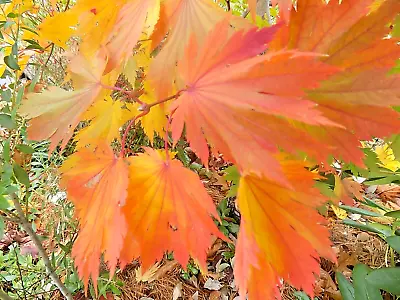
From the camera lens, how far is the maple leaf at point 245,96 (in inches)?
12.5

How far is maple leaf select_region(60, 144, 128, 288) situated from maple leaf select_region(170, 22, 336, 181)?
4.3 inches

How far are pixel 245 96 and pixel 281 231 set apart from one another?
0.56ft

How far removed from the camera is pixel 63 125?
460mm

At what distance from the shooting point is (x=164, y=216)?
448mm

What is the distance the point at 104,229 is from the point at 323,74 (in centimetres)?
28

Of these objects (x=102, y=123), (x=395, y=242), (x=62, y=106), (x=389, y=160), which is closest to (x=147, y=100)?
(x=102, y=123)

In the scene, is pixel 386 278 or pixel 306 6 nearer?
pixel 306 6

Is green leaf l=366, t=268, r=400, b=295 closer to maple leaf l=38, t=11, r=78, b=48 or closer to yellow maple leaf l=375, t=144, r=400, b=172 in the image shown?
yellow maple leaf l=375, t=144, r=400, b=172

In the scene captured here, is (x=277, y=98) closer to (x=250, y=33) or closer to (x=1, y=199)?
(x=250, y=33)

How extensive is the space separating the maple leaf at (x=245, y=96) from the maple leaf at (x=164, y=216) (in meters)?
0.09

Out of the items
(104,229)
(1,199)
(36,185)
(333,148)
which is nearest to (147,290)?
(36,185)

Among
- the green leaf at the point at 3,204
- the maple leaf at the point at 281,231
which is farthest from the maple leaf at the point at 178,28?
the green leaf at the point at 3,204

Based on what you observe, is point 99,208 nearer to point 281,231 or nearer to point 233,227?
point 281,231

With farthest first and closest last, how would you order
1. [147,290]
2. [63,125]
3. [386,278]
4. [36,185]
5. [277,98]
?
1. [36,185]
2. [147,290]
3. [386,278]
4. [63,125]
5. [277,98]
